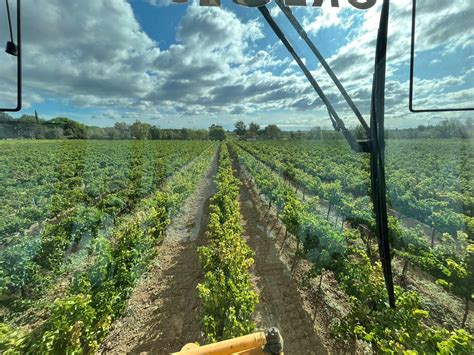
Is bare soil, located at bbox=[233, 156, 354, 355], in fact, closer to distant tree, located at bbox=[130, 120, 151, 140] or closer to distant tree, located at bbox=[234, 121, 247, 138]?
distant tree, located at bbox=[130, 120, 151, 140]

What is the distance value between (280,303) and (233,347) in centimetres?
490

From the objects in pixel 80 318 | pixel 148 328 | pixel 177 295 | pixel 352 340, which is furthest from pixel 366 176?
pixel 80 318

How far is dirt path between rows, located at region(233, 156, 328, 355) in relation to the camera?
4.70 m

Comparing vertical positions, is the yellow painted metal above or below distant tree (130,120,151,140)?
below

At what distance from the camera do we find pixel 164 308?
561 centimetres

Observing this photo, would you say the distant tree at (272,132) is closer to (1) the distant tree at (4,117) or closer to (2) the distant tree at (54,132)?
(2) the distant tree at (54,132)

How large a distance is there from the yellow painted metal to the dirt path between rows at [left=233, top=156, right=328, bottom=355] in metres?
3.86

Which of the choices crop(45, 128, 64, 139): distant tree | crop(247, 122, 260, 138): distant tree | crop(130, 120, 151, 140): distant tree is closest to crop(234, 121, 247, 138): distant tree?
crop(247, 122, 260, 138): distant tree

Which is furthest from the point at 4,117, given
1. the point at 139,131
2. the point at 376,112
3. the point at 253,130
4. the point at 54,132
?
the point at 253,130

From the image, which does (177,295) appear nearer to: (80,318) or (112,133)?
(80,318)

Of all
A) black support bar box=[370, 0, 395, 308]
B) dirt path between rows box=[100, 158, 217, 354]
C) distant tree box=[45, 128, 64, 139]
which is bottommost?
dirt path between rows box=[100, 158, 217, 354]

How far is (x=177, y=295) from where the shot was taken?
605 cm

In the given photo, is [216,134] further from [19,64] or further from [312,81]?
[19,64]

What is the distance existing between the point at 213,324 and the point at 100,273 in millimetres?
2678
